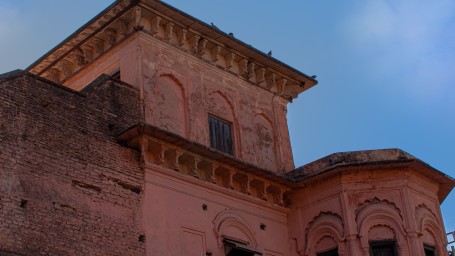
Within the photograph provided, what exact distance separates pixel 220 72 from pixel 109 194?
5112 millimetres

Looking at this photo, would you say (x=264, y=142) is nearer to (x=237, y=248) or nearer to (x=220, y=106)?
(x=220, y=106)

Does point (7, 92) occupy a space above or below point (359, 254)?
above

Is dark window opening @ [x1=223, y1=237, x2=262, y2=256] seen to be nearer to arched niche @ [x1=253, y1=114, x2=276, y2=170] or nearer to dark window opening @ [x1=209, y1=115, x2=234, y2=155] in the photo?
dark window opening @ [x1=209, y1=115, x2=234, y2=155]

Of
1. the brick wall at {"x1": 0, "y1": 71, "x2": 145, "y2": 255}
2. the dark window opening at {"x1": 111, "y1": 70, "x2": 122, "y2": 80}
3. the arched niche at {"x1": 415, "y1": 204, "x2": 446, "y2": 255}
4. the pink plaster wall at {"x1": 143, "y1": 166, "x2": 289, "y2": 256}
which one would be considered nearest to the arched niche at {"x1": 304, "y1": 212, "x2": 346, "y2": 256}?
the pink plaster wall at {"x1": 143, "y1": 166, "x2": 289, "y2": 256}

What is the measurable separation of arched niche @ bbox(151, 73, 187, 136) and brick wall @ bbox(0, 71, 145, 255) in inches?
41.5

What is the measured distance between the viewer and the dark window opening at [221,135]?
1738 cm

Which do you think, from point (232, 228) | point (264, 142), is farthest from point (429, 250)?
point (264, 142)

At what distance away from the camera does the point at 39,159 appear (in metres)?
13.4

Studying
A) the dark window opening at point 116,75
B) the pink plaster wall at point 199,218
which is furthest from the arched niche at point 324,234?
the dark window opening at point 116,75

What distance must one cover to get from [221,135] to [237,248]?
2.77 metres

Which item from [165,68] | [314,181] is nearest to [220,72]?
[165,68]

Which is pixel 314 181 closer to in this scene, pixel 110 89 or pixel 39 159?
pixel 110 89

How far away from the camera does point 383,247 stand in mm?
16469

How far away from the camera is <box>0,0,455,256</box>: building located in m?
13.5
